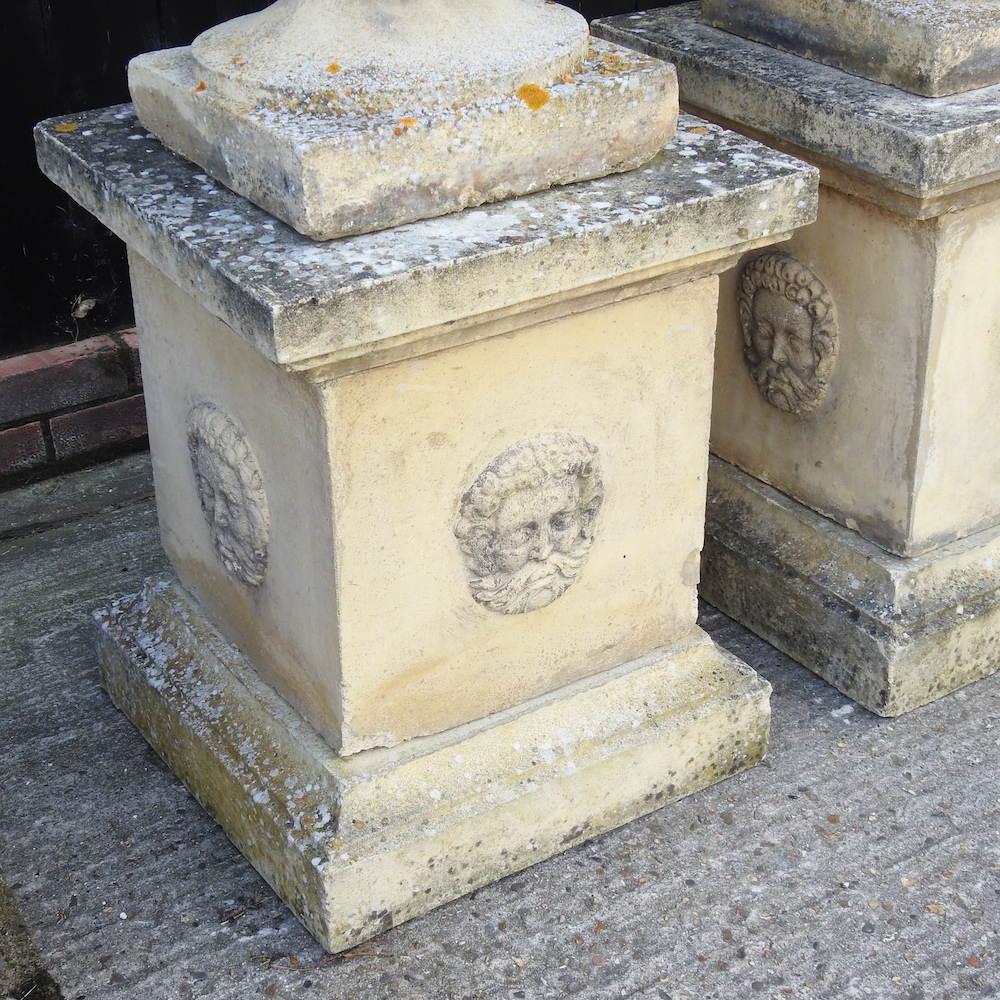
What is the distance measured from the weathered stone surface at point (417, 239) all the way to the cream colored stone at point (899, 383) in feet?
1.15

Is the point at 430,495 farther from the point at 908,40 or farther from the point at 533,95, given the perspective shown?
the point at 908,40

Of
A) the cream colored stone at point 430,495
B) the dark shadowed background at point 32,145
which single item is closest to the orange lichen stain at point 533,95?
the cream colored stone at point 430,495

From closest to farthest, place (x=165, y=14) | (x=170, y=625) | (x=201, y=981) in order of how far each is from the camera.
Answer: (x=201, y=981), (x=170, y=625), (x=165, y=14)

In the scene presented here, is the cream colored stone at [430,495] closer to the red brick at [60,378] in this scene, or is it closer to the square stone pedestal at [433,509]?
the square stone pedestal at [433,509]

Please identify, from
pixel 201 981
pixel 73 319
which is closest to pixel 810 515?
pixel 201 981

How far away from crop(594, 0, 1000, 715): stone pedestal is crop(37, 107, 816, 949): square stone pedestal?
269mm

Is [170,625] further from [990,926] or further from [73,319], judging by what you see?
[990,926]

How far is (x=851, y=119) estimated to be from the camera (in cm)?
216

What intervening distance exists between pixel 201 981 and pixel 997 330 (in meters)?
1.59

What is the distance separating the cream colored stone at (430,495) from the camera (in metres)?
1.89

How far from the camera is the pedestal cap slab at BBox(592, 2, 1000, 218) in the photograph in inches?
82.2

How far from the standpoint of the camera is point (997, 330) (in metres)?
2.37

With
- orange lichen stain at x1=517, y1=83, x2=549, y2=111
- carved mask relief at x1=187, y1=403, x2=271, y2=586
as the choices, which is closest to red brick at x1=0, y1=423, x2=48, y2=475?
carved mask relief at x1=187, y1=403, x2=271, y2=586

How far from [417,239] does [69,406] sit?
65.9 inches
